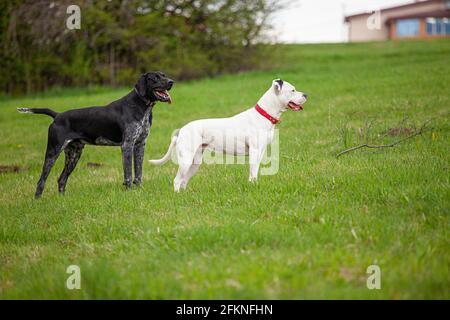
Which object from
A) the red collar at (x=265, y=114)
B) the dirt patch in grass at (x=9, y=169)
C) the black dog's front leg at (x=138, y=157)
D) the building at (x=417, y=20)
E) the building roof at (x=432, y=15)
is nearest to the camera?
the red collar at (x=265, y=114)

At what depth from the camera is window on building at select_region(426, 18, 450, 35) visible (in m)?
58.8

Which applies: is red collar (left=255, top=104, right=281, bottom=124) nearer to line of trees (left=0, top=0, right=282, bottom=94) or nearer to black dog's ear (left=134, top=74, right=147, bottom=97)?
black dog's ear (left=134, top=74, right=147, bottom=97)

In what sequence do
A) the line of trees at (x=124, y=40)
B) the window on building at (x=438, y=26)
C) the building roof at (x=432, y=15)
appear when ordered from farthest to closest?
the window on building at (x=438, y=26)
the building roof at (x=432, y=15)
the line of trees at (x=124, y=40)

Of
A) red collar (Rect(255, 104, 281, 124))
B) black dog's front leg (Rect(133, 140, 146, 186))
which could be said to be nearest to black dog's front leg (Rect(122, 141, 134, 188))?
black dog's front leg (Rect(133, 140, 146, 186))

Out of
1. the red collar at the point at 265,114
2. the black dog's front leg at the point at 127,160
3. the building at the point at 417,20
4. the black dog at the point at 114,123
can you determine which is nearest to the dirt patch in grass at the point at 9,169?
the black dog at the point at 114,123

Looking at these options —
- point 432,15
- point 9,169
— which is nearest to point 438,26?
point 432,15

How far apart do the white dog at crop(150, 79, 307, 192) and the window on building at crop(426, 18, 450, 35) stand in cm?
5727

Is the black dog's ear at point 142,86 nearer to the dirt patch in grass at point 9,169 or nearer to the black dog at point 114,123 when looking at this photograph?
the black dog at point 114,123

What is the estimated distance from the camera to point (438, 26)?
59.3 m

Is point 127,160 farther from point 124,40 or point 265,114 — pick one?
point 124,40

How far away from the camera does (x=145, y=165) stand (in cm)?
1158

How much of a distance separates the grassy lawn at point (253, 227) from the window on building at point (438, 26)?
171 ft

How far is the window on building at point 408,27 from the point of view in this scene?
194 feet

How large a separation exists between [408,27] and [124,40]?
41.8 meters
